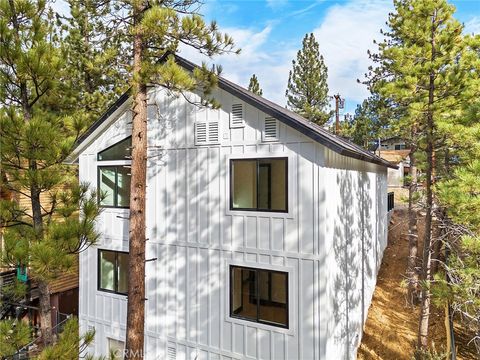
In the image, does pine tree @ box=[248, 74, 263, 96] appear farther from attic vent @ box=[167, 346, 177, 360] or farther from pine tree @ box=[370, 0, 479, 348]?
attic vent @ box=[167, 346, 177, 360]

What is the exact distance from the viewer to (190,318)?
802 centimetres

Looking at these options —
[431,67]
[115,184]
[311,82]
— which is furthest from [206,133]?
[311,82]

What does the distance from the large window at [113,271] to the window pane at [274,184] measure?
445cm

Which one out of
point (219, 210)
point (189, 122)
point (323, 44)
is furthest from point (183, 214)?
point (323, 44)

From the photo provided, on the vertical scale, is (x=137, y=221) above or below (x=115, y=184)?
below

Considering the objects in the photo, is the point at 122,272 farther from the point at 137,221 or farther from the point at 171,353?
the point at 137,221

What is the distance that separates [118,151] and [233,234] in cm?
408

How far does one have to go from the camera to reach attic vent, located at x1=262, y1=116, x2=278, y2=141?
7.13 meters

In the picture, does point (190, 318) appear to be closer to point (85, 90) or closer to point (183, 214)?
point (183, 214)

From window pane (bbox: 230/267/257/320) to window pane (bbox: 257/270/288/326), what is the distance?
0.18 meters

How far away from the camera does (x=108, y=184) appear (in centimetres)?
932

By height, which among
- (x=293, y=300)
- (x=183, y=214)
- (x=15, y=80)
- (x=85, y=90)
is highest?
(x=85, y=90)

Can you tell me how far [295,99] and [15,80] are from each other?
23.9m

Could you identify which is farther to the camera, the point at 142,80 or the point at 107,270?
the point at 107,270
